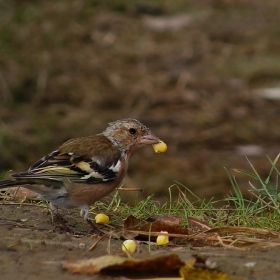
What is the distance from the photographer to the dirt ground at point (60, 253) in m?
4.73

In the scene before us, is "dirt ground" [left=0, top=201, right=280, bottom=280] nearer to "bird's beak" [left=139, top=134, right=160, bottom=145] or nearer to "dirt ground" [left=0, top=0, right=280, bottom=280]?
"bird's beak" [left=139, top=134, right=160, bottom=145]

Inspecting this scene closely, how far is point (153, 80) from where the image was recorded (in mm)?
13328

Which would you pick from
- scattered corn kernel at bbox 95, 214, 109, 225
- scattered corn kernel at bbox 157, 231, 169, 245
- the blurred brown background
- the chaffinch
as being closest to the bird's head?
the chaffinch

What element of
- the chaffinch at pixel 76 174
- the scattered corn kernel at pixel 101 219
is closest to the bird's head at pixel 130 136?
the chaffinch at pixel 76 174

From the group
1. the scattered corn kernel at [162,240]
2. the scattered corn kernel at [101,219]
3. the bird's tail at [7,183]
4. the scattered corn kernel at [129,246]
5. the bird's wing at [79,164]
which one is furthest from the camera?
the bird's wing at [79,164]

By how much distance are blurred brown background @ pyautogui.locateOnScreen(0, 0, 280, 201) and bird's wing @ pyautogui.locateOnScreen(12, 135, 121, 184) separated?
3.35 metres

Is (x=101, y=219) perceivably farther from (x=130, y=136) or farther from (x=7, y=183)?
(x=130, y=136)

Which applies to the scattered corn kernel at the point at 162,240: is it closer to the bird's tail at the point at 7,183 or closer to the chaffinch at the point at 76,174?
the chaffinch at the point at 76,174

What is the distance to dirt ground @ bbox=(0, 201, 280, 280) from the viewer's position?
4.73 metres

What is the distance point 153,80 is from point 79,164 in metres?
7.03

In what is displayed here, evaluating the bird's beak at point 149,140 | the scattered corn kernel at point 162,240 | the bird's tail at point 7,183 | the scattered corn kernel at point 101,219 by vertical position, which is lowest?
the scattered corn kernel at point 101,219

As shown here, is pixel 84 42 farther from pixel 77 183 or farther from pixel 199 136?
pixel 77 183

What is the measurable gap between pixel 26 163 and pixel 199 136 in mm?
2335

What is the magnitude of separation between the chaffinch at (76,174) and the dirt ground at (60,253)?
207 mm
